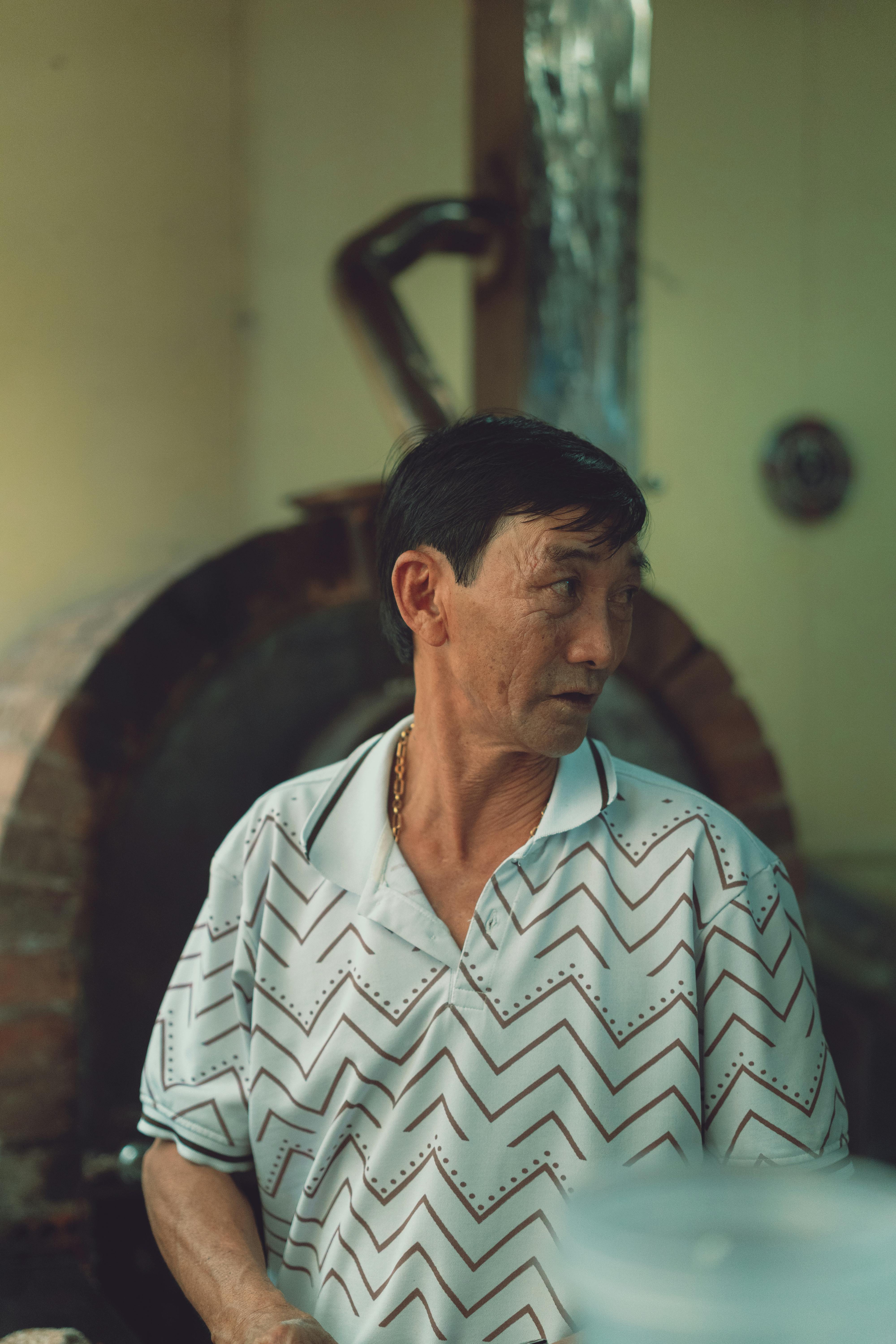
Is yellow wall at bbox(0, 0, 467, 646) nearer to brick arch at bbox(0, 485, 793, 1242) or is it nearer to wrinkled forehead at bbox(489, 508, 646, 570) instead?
brick arch at bbox(0, 485, 793, 1242)

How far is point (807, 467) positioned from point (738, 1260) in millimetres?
3022

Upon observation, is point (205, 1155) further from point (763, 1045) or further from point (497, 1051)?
point (763, 1045)

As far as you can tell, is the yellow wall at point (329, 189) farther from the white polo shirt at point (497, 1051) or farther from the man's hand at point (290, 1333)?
the man's hand at point (290, 1333)

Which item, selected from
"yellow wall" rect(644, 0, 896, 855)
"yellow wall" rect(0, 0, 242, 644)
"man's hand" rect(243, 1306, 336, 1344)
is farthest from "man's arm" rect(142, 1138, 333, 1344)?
"yellow wall" rect(644, 0, 896, 855)

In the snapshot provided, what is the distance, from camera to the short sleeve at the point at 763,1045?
90 cm

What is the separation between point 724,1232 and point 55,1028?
1350mm

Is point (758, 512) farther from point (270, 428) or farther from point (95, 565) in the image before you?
point (95, 565)

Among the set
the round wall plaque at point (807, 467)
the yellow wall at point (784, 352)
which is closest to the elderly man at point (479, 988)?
the yellow wall at point (784, 352)

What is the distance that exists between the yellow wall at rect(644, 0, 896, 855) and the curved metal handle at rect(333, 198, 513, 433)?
3.59ft

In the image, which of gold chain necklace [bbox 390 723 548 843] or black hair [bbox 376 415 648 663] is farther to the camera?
gold chain necklace [bbox 390 723 548 843]

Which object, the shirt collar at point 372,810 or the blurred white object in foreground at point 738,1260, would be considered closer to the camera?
the blurred white object in foreground at point 738,1260

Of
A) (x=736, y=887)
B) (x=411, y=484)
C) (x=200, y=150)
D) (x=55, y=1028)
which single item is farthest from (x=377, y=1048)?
(x=200, y=150)

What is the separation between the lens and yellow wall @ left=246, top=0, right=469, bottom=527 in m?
2.46

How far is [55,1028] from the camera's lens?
5.30 ft
